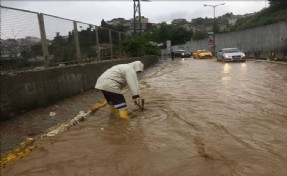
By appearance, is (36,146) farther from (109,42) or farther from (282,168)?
(109,42)

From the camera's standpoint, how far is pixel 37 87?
8.25 m

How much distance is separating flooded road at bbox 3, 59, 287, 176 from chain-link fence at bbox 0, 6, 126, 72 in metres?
2.09

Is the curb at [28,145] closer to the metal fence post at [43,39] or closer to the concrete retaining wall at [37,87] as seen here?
the concrete retaining wall at [37,87]

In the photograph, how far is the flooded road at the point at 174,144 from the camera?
195 inches

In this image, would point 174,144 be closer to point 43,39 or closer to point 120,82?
point 120,82

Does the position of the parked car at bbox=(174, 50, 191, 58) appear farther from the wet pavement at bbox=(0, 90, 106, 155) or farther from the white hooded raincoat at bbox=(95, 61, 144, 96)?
the white hooded raincoat at bbox=(95, 61, 144, 96)

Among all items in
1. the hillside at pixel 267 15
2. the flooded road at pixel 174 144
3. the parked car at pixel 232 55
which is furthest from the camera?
the hillside at pixel 267 15

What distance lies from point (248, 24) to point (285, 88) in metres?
79.8

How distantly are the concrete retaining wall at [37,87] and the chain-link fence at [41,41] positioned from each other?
1.18 feet

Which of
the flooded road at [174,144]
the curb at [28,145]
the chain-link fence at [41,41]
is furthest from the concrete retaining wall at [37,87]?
the flooded road at [174,144]

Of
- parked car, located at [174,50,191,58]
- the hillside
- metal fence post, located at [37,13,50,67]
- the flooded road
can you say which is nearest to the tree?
the hillside

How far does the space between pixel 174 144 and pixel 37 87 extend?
3.71 metres

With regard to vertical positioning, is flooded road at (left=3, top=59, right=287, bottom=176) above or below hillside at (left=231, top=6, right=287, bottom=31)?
below

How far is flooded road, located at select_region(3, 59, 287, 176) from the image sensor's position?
16.3 ft
